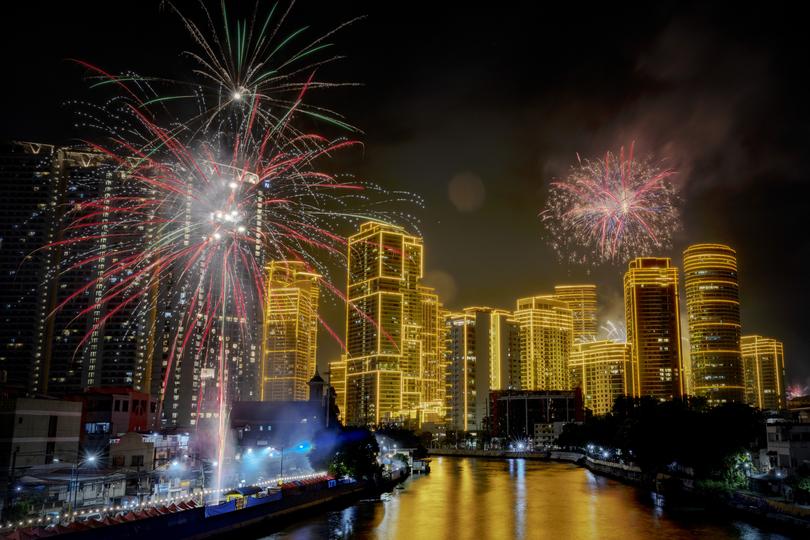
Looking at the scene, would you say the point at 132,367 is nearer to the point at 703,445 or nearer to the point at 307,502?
the point at 307,502

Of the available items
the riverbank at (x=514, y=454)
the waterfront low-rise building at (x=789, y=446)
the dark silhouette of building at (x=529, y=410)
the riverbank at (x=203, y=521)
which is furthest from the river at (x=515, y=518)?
the dark silhouette of building at (x=529, y=410)

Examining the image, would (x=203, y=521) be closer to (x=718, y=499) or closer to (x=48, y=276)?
(x=718, y=499)

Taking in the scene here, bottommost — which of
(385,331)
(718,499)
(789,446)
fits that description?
(718,499)

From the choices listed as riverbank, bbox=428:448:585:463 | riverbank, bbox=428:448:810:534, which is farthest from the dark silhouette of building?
riverbank, bbox=428:448:810:534

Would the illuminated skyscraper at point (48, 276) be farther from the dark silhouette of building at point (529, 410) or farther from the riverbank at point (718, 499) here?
the dark silhouette of building at point (529, 410)

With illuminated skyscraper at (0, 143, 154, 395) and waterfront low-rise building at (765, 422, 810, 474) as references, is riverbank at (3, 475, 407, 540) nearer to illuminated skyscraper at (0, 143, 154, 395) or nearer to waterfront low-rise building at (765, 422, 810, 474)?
waterfront low-rise building at (765, 422, 810, 474)

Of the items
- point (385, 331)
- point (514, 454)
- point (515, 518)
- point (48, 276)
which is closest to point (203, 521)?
point (515, 518)
